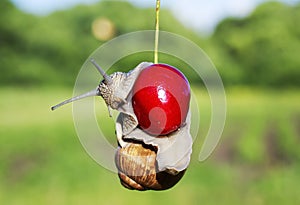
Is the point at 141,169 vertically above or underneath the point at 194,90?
underneath

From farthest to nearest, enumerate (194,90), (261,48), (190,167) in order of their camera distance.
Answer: (261,48) < (194,90) < (190,167)

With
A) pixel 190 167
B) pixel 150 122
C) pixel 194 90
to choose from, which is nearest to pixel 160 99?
pixel 150 122

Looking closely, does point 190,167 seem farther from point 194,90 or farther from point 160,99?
point 160,99

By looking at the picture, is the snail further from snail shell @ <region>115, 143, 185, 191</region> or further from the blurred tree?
the blurred tree

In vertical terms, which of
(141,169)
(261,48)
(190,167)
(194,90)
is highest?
(261,48)

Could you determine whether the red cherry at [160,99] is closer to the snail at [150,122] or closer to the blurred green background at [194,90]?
the snail at [150,122]

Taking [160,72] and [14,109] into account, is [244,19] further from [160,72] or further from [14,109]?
[160,72]

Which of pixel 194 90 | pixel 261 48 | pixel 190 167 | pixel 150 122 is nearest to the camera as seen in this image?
pixel 150 122

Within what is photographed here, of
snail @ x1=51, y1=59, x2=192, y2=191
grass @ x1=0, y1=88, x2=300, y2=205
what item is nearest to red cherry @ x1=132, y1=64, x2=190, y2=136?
snail @ x1=51, y1=59, x2=192, y2=191
